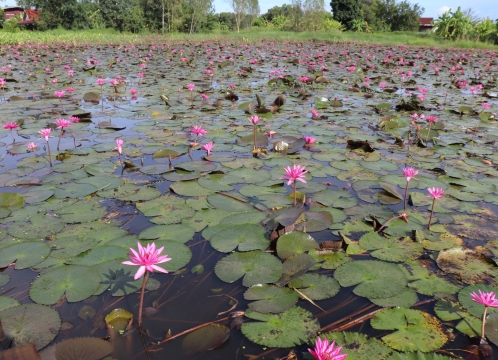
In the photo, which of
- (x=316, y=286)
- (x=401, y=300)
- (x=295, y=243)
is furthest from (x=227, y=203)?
(x=401, y=300)

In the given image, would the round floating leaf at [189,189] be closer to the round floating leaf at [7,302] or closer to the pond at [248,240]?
the pond at [248,240]

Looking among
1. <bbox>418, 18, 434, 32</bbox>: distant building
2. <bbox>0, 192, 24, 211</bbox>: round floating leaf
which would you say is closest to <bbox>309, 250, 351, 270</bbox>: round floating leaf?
<bbox>0, 192, 24, 211</bbox>: round floating leaf

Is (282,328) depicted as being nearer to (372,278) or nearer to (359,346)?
(359,346)

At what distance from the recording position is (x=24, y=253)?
4.95 feet

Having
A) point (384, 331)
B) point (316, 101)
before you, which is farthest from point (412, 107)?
point (384, 331)

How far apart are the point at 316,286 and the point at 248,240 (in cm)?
41

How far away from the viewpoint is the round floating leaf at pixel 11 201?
190 cm

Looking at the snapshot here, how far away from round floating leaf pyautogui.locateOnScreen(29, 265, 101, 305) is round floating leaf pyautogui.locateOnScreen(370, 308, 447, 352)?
1039mm

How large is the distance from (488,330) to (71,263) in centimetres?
156

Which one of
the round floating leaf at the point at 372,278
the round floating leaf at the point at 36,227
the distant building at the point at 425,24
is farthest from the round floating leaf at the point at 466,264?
the distant building at the point at 425,24

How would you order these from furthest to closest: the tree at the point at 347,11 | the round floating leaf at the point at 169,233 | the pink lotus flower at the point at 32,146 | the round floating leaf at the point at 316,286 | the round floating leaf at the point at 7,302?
the tree at the point at 347,11
the pink lotus flower at the point at 32,146
the round floating leaf at the point at 169,233
the round floating leaf at the point at 316,286
the round floating leaf at the point at 7,302

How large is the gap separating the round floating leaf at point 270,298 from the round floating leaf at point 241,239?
27cm

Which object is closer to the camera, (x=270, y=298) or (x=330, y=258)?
(x=270, y=298)

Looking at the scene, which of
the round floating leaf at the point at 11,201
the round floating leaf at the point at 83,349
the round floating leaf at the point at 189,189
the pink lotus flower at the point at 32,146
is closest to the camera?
the round floating leaf at the point at 83,349
